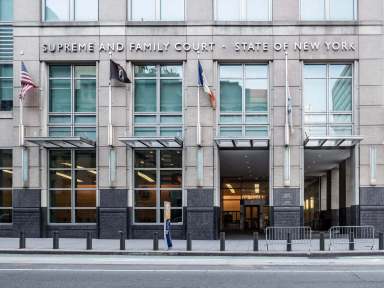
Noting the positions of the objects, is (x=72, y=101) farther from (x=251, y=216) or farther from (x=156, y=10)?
(x=251, y=216)

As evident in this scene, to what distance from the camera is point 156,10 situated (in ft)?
98.5

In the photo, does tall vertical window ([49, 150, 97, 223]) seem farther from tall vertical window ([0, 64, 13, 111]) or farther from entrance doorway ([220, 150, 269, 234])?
entrance doorway ([220, 150, 269, 234])

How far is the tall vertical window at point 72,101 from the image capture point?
30.0m

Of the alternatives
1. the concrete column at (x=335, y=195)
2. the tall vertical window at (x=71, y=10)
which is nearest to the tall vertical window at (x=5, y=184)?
the tall vertical window at (x=71, y=10)

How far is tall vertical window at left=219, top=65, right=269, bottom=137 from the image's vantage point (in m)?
29.5

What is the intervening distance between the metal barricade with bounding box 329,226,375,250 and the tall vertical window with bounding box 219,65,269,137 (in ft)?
18.9

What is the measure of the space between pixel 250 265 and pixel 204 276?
3.35 m

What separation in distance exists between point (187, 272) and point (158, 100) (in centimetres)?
1470

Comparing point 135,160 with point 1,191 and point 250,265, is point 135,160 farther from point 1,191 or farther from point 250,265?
point 250,265

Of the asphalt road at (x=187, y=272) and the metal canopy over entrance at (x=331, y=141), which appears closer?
the asphalt road at (x=187, y=272)

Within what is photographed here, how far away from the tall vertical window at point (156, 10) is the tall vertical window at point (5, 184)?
9.25m

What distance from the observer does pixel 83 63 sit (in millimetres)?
30016

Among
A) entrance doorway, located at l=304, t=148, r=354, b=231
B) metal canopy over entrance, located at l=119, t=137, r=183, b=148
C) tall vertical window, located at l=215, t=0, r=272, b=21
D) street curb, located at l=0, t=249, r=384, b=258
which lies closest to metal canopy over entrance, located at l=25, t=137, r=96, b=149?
metal canopy over entrance, located at l=119, t=137, r=183, b=148

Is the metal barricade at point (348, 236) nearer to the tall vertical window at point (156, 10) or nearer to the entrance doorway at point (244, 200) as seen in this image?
the entrance doorway at point (244, 200)
